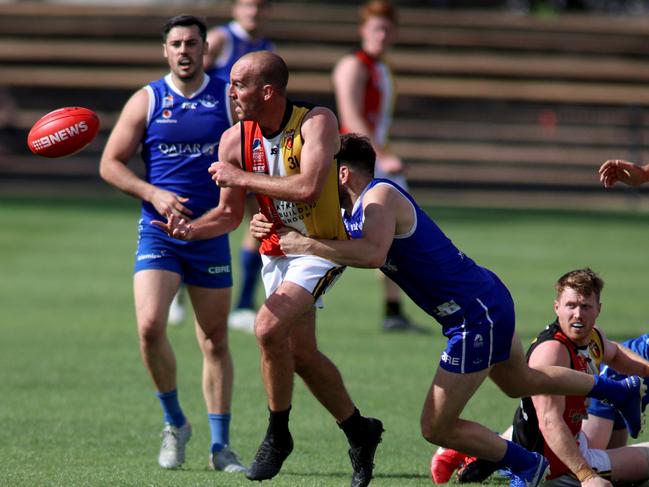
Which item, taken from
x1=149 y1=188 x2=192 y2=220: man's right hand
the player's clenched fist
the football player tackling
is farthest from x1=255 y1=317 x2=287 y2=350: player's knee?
x1=149 y1=188 x2=192 y2=220: man's right hand

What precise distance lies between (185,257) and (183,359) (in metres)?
3.26

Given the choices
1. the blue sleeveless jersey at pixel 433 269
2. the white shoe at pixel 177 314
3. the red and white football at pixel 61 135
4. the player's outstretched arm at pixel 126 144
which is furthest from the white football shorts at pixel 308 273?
the white shoe at pixel 177 314

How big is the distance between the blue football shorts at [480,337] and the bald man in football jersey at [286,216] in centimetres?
63

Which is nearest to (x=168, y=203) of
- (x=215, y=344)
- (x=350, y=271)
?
(x=215, y=344)

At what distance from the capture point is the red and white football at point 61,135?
21.9 ft

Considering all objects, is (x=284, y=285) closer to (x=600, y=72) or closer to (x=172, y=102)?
(x=172, y=102)

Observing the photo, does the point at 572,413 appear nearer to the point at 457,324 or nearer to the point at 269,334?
the point at 457,324

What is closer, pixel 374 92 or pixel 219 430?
pixel 219 430

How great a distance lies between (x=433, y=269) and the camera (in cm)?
577

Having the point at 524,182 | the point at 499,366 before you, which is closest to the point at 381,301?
the point at 499,366

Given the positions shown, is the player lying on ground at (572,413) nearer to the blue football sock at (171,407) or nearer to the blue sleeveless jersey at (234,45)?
the blue football sock at (171,407)

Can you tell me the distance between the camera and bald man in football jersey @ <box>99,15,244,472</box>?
22.4ft

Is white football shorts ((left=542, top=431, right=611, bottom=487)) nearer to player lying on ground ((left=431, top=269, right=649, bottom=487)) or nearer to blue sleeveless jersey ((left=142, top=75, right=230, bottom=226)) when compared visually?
player lying on ground ((left=431, top=269, right=649, bottom=487))

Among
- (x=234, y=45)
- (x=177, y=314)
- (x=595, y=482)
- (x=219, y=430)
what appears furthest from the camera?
(x=177, y=314)
